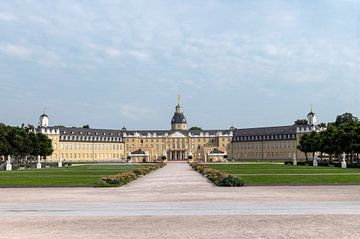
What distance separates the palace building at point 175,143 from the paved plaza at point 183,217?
128m

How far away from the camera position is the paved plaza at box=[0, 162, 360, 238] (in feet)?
45.1

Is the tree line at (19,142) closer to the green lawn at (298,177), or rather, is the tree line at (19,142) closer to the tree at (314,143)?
the green lawn at (298,177)

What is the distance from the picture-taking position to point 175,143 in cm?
19138

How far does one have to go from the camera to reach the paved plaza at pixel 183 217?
13.7 m

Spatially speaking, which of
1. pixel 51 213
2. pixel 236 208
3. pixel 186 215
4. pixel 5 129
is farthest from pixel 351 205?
pixel 5 129

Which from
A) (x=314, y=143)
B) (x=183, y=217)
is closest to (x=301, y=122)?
(x=314, y=143)

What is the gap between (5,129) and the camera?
84.4 metres

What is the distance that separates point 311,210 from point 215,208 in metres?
3.55

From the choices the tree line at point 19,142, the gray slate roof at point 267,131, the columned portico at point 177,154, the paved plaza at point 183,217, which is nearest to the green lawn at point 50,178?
the paved plaza at point 183,217

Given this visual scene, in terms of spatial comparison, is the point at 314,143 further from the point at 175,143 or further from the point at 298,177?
the point at 175,143

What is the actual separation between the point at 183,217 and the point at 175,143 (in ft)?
573

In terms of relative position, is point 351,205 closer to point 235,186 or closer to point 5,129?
point 235,186

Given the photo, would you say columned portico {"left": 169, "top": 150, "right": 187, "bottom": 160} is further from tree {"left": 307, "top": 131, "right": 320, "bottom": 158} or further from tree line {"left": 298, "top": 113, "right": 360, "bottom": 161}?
tree line {"left": 298, "top": 113, "right": 360, "bottom": 161}

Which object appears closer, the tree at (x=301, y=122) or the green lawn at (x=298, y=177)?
the green lawn at (x=298, y=177)
